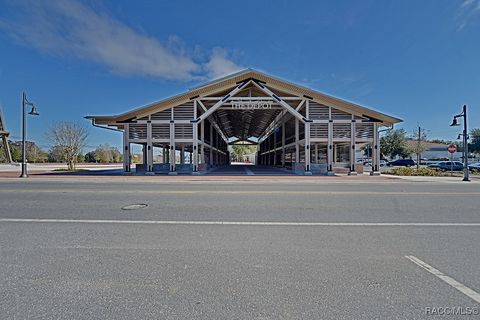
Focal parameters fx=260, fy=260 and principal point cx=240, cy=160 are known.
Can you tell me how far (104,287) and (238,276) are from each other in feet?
5.57

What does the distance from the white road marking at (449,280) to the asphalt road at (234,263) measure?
0.05m

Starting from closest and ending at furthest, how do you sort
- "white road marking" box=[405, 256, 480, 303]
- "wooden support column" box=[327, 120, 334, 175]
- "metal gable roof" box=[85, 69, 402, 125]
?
"white road marking" box=[405, 256, 480, 303]
"metal gable roof" box=[85, 69, 402, 125]
"wooden support column" box=[327, 120, 334, 175]

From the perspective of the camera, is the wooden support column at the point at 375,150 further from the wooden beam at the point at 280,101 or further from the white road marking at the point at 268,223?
the white road marking at the point at 268,223

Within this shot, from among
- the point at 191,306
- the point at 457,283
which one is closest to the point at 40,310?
the point at 191,306

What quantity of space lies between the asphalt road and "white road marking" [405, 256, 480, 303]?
0.05 m

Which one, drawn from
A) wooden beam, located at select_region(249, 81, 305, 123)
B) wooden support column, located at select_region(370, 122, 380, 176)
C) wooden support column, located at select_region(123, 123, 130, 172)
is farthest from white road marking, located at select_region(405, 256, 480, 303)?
wooden support column, located at select_region(123, 123, 130, 172)

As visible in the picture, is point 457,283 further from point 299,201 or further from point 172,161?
point 172,161

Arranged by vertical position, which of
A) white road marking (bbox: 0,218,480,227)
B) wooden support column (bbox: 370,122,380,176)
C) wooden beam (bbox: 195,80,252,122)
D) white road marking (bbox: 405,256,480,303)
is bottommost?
white road marking (bbox: 405,256,480,303)

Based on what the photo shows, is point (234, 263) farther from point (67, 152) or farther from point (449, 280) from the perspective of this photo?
point (67, 152)

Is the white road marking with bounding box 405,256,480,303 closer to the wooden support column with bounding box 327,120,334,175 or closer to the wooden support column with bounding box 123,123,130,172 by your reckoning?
the wooden support column with bounding box 327,120,334,175

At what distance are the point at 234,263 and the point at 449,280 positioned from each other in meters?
2.90

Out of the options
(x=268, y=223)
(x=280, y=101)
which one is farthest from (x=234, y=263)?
(x=280, y=101)

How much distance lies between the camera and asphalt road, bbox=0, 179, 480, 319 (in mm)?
2846

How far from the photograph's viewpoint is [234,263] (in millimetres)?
3959
